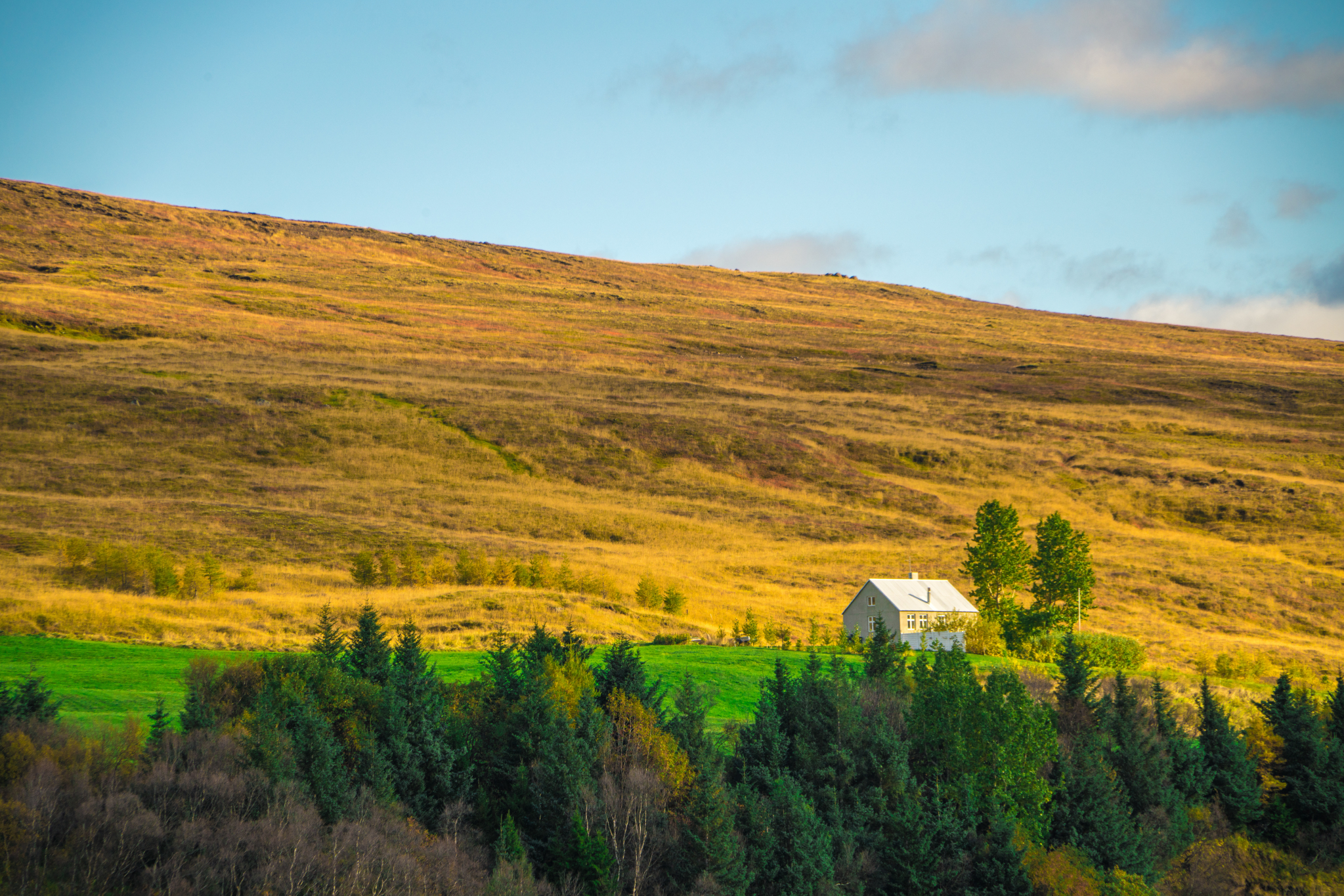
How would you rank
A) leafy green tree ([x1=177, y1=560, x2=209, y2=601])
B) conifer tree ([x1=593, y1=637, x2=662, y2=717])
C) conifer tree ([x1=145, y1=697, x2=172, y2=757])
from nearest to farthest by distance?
conifer tree ([x1=145, y1=697, x2=172, y2=757]) → conifer tree ([x1=593, y1=637, x2=662, y2=717]) → leafy green tree ([x1=177, y1=560, x2=209, y2=601])

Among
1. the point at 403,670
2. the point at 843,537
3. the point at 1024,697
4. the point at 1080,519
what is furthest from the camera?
the point at 1080,519

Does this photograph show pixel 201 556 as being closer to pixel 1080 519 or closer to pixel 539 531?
pixel 539 531

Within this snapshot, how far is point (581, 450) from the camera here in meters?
91.2

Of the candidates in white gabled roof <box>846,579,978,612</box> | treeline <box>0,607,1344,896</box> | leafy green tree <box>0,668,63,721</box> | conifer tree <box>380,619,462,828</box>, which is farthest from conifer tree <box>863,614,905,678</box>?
leafy green tree <box>0,668,63,721</box>

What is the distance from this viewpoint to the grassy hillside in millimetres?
55625

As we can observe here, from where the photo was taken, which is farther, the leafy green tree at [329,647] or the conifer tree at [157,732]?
the leafy green tree at [329,647]

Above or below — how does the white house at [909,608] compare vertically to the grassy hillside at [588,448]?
below

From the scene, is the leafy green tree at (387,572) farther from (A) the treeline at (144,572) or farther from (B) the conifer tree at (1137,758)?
(B) the conifer tree at (1137,758)

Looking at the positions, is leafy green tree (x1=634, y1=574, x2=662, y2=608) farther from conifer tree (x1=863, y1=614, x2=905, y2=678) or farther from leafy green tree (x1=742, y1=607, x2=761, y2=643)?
conifer tree (x1=863, y1=614, x2=905, y2=678)

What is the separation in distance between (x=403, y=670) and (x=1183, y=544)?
225 ft

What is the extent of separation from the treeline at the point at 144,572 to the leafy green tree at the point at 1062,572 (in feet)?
120

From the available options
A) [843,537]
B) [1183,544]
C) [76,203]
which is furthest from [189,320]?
[1183,544]

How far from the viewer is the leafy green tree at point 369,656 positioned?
90.3 ft

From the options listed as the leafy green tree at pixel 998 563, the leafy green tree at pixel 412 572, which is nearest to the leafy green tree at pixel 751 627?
the leafy green tree at pixel 998 563
